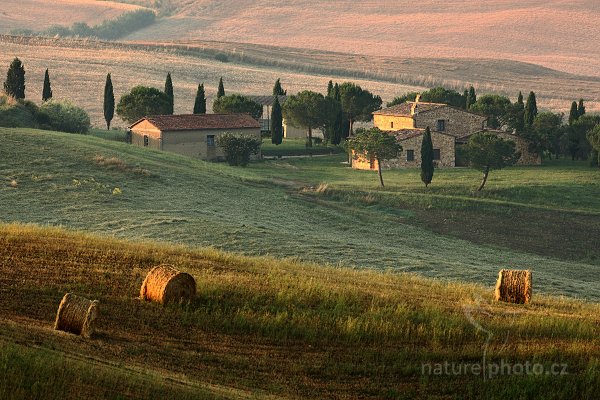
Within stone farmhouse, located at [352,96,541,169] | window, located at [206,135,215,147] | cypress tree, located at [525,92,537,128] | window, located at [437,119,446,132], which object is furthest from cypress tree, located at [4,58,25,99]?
cypress tree, located at [525,92,537,128]

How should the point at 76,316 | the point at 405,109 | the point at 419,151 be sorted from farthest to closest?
the point at 405,109 → the point at 419,151 → the point at 76,316

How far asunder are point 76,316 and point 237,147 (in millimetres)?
74880

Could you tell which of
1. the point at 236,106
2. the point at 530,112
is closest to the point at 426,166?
the point at 530,112

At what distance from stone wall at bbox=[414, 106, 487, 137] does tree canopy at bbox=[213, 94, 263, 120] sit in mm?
15968

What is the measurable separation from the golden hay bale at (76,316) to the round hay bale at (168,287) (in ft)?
13.1

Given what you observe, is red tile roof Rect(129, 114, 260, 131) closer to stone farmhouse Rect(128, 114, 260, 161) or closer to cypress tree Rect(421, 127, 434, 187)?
stone farmhouse Rect(128, 114, 260, 161)

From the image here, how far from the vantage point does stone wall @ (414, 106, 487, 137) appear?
117m

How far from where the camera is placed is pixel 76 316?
93.8 ft

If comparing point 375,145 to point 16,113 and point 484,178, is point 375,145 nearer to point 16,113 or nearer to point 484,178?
point 484,178

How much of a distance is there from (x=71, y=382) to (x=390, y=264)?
31623 mm

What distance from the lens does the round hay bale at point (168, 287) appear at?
107 feet

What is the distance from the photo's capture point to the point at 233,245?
56250 millimetres

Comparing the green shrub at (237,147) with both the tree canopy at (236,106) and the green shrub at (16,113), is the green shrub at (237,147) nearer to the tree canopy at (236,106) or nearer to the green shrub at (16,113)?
the green shrub at (16,113)

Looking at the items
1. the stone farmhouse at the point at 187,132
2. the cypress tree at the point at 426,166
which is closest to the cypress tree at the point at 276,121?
the stone farmhouse at the point at 187,132
